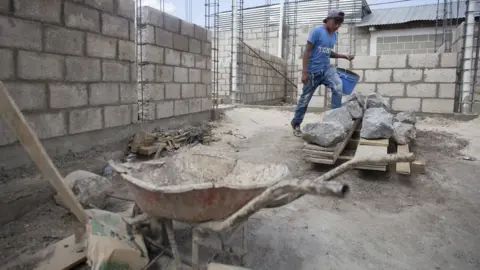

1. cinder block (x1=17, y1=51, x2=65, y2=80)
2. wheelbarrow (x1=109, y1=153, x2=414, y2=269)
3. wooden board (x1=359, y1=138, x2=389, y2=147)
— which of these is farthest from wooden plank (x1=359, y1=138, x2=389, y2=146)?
cinder block (x1=17, y1=51, x2=65, y2=80)

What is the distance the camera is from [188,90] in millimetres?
4984

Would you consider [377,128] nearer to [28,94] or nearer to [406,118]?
[406,118]

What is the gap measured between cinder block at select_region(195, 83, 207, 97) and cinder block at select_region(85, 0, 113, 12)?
6.75 ft

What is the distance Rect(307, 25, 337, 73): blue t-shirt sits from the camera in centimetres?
418

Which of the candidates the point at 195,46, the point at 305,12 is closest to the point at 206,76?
the point at 195,46

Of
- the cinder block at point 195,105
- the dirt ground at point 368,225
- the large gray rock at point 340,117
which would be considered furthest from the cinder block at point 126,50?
the large gray rock at point 340,117

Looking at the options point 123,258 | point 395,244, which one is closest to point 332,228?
point 395,244

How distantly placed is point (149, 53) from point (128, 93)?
706 mm

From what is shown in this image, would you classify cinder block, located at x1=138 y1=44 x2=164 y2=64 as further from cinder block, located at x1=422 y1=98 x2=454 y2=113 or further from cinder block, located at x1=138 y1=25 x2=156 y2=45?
cinder block, located at x1=422 y1=98 x2=454 y2=113

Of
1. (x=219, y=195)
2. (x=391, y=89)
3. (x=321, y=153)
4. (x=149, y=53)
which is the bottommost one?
(x=321, y=153)

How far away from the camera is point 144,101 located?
4.11 meters

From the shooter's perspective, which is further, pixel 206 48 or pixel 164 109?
pixel 206 48

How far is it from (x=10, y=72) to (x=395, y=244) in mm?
3144

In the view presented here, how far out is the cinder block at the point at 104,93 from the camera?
10.5 feet
